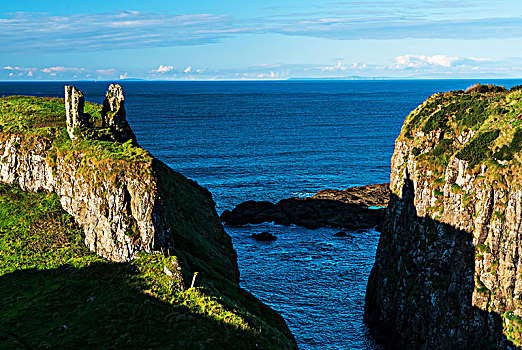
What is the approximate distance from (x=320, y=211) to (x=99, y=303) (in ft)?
224

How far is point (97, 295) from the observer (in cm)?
3888

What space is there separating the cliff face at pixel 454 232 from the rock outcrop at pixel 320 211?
34.9 m

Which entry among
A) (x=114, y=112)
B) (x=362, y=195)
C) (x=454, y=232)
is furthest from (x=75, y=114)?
(x=362, y=195)

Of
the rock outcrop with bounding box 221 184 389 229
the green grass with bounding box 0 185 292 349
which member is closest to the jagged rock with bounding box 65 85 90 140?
the green grass with bounding box 0 185 292 349

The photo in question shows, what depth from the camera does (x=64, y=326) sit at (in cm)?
3531

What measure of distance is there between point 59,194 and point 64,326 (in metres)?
16.6

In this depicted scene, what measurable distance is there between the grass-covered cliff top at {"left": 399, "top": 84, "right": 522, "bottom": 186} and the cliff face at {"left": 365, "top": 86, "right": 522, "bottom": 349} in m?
0.11

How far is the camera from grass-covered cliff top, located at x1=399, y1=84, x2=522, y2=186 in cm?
4709

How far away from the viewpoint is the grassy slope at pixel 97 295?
35.1m

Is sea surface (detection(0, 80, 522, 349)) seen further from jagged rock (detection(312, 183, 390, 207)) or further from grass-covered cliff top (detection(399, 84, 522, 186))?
grass-covered cliff top (detection(399, 84, 522, 186))

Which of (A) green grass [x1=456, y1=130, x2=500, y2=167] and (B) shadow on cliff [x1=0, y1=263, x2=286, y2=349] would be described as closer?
(B) shadow on cliff [x1=0, y1=263, x2=286, y2=349]

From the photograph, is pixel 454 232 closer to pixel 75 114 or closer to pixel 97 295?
pixel 97 295

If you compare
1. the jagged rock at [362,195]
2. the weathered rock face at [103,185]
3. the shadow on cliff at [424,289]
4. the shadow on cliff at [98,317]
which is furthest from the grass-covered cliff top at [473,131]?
the jagged rock at [362,195]

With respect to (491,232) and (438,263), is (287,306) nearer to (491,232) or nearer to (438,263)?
(438,263)
